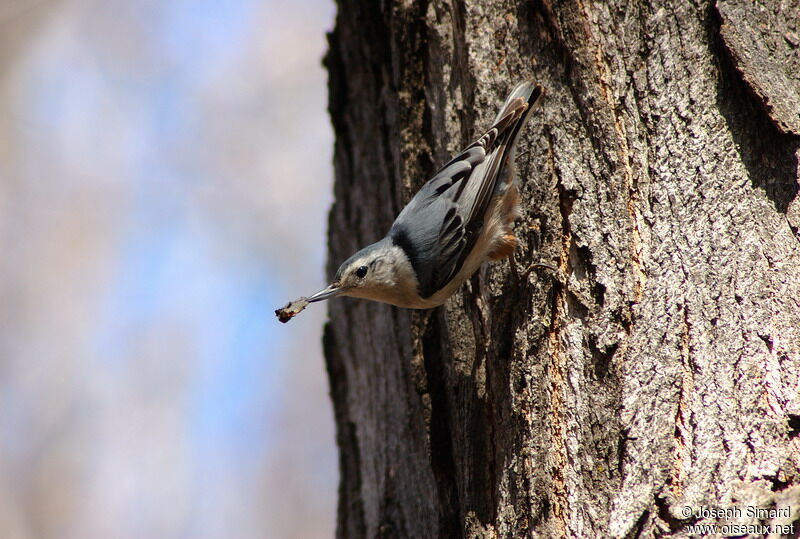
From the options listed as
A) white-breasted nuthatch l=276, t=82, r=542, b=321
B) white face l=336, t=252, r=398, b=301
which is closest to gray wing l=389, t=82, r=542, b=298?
white-breasted nuthatch l=276, t=82, r=542, b=321

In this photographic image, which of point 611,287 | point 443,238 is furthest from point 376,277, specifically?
point 611,287

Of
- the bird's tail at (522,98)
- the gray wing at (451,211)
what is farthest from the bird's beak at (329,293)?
the bird's tail at (522,98)

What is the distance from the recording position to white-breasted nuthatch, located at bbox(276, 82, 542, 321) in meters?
2.65

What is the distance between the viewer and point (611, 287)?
77.3 inches

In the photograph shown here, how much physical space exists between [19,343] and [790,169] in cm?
616

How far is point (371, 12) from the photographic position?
10.5 feet

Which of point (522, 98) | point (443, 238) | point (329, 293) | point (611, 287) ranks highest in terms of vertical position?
point (522, 98)

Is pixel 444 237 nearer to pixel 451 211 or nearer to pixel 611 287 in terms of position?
pixel 451 211

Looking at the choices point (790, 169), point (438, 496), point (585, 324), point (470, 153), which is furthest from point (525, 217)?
point (438, 496)

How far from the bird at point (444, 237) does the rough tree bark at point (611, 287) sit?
86 millimetres

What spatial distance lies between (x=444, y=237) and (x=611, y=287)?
1.04 m

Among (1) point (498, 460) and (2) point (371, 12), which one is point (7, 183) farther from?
(1) point (498, 460)

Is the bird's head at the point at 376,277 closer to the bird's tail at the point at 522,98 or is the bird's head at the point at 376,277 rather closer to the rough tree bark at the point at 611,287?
the rough tree bark at the point at 611,287

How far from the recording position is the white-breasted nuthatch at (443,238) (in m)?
2.65
